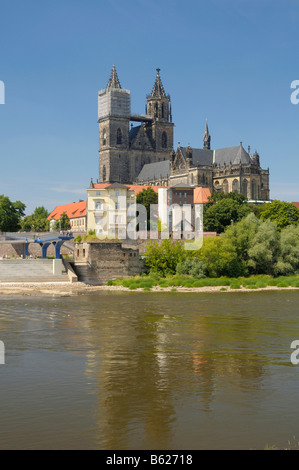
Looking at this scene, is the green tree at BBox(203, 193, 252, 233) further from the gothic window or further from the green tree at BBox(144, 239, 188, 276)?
the gothic window

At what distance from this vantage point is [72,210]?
117500 millimetres

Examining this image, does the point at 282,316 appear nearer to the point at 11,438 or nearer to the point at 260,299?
the point at 260,299

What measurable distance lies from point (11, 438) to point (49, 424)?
116 cm

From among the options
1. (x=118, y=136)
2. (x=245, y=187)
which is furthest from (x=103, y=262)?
(x=118, y=136)

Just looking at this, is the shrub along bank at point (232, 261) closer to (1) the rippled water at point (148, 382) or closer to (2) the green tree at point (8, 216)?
(1) the rippled water at point (148, 382)

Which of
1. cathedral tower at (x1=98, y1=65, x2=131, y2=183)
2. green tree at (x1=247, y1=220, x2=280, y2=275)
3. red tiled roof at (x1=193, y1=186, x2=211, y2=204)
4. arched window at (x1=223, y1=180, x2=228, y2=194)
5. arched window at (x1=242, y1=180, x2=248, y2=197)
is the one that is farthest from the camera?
cathedral tower at (x1=98, y1=65, x2=131, y2=183)

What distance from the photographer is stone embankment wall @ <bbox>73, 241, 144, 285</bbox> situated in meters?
59.5

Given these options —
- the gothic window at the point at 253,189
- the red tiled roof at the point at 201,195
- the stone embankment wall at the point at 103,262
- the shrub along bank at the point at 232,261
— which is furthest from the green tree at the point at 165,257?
the gothic window at the point at 253,189

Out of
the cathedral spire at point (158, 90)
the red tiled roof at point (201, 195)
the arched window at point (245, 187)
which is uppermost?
the cathedral spire at point (158, 90)

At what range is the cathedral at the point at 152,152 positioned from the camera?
397 ft

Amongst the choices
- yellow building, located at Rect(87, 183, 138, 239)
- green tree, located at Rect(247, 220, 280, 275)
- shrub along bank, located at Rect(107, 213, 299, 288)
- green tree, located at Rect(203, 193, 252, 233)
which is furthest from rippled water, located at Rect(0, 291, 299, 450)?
green tree, located at Rect(203, 193, 252, 233)

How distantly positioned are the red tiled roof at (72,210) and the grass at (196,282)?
51.4 metres

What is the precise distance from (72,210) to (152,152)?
39602 millimetres

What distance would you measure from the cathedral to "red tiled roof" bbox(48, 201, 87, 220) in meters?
21.3
